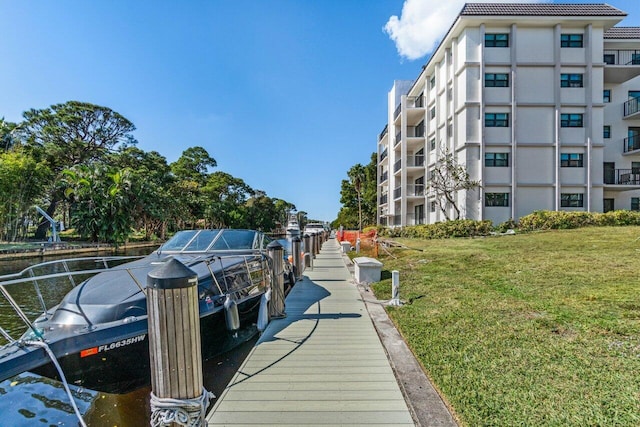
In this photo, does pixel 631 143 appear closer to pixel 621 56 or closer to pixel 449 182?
pixel 621 56

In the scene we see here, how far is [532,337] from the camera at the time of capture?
4547 millimetres

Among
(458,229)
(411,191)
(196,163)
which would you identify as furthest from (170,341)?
(196,163)

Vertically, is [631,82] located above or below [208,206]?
above

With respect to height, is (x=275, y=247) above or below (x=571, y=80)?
below

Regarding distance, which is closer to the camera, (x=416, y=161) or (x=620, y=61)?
(x=620, y=61)

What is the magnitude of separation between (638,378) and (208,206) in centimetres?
4891

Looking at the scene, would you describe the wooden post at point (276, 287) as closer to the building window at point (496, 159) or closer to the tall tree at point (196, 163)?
the building window at point (496, 159)

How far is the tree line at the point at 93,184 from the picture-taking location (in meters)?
28.8

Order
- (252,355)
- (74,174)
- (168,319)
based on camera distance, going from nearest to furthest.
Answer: (168,319)
(252,355)
(74,174)

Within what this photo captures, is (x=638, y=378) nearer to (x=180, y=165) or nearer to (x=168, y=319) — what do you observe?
(x=168, y=319)

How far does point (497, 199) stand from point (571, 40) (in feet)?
38.5

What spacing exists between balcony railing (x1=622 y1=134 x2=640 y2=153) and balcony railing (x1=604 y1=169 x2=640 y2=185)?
1573 millimetres

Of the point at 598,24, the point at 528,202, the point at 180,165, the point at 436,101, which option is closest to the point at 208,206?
the point at 180,165

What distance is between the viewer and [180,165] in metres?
59.7
